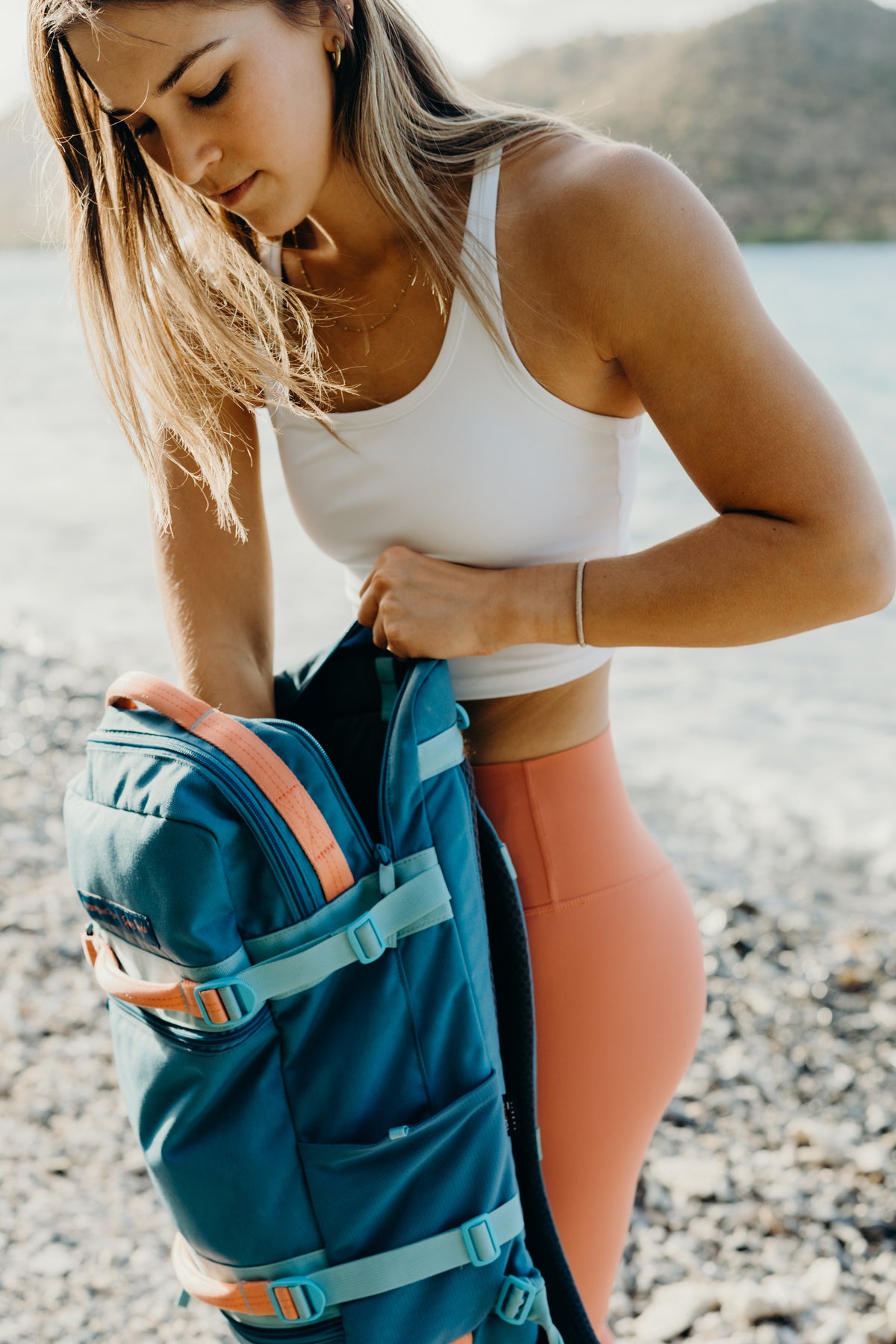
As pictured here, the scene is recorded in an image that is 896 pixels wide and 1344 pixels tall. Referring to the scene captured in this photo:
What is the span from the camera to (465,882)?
123 cm

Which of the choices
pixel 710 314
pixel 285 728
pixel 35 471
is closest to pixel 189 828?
pixel 285 728

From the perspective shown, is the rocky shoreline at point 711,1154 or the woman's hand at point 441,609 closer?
the woman's hand at point 441,609

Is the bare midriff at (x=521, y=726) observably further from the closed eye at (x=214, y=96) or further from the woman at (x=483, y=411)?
the closed eye at (x=214, y=96)

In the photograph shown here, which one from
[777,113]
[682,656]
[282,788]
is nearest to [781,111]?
[777,113]

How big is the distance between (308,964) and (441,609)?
0.44 m

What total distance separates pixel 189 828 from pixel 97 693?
6275 millimetres

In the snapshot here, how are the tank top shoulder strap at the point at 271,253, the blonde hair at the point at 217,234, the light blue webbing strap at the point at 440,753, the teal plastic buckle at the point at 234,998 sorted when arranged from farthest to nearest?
the tank top shoulder strap at the point at 271,253 → the blonde hair at the point at 217,234 → the light blue webbing strap at the point at 440,753 → the teal plastic buckle at the point at 234,998

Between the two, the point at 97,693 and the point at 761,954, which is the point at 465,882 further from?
the point at 97,693

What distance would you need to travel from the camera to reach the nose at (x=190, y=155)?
4.30ft

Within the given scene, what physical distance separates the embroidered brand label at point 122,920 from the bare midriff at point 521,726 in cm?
49

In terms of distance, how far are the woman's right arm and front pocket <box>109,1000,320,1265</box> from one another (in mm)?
487

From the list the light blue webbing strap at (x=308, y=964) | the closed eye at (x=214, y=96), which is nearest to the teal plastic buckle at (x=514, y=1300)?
the light blue webbing strap at (x=308, y=964)

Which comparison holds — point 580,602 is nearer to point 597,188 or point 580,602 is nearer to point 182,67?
point 597,188

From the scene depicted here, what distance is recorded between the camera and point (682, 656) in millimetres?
7668
